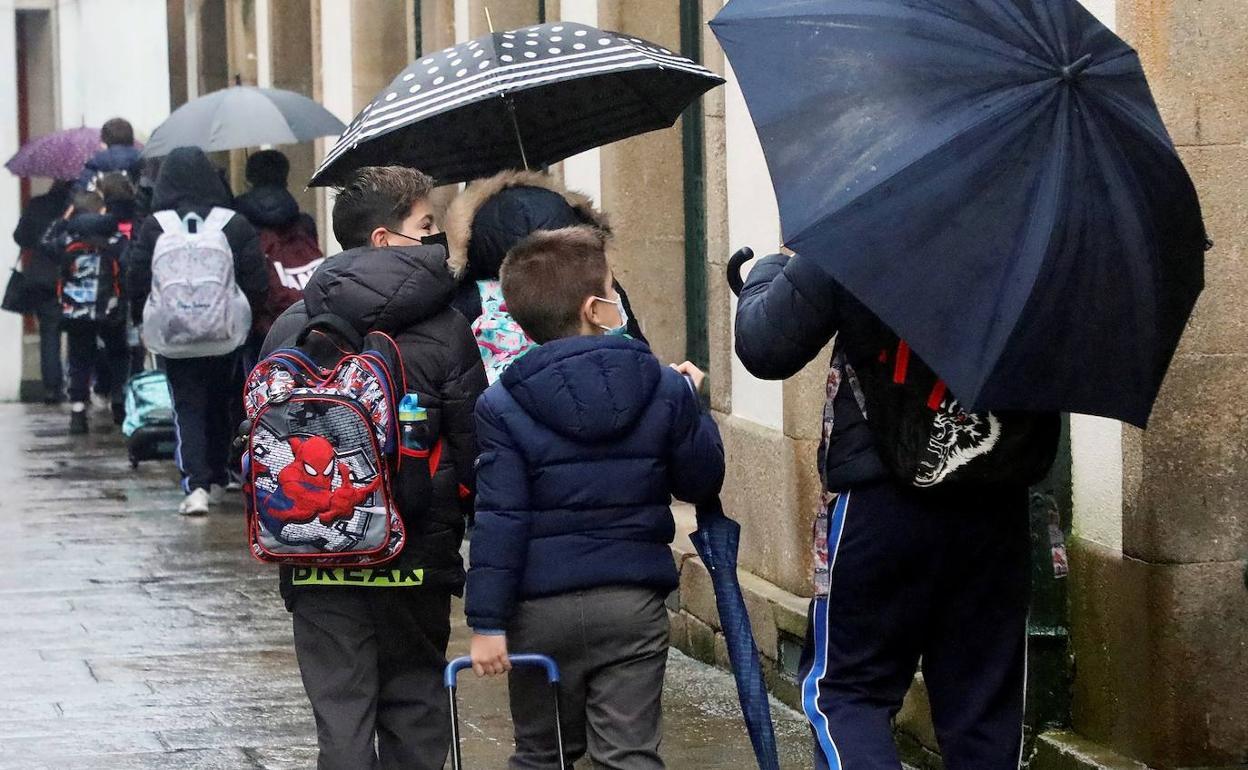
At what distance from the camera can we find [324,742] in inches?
195

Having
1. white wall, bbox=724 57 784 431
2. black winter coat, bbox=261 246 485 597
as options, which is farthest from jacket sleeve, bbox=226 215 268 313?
black winter coat, bbox=261 246 485 597

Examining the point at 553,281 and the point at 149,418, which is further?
the point at 149,418

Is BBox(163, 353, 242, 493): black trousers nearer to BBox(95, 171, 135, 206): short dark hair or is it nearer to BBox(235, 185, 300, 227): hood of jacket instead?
BBox(235, 185, 300, 227): hood of jacket

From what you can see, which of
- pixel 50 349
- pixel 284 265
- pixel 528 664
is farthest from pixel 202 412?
pixel 50 349

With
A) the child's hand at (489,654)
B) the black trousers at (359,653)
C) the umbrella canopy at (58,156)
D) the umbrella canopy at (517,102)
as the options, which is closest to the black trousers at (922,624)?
the child's hand at (489,654)

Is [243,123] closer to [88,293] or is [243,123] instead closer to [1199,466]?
Result: [88,293]

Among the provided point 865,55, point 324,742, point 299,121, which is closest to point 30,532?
point 299,121

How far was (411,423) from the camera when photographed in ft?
15.6

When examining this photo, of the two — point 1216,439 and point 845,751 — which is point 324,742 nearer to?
point 845,751

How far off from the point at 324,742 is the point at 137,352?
39.7ft

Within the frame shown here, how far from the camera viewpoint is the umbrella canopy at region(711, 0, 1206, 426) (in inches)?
146

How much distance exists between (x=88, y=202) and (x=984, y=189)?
1297 cm

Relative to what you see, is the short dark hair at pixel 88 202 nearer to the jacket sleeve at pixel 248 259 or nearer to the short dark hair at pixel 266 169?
the short dark hair at pixel 266 169

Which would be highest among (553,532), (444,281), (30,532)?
(444,281)
